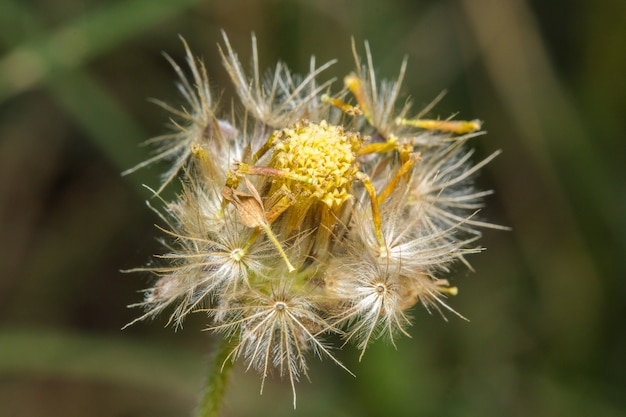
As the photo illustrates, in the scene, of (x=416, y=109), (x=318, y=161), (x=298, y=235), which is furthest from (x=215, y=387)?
(x=416, y=109)

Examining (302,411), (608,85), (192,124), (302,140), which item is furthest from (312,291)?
(608,85)

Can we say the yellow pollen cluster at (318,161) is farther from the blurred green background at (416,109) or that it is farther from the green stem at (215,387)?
the blurred green background at (416,109)

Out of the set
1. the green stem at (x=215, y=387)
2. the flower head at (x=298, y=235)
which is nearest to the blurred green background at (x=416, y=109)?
the flower head at (x=298, y=235)

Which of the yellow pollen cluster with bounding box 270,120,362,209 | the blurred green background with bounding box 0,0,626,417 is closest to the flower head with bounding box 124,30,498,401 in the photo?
the yellow pollen cluster with bounding box 270,120,362,209

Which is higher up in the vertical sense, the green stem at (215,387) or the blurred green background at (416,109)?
the blurred green background at (416,109)

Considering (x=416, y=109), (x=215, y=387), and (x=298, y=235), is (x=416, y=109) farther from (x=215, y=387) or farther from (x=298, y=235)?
(x=215, y=387)

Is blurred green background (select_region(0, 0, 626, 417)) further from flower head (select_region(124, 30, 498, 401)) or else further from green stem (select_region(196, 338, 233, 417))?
green stem (select_region(196, 338, 233, 417))
